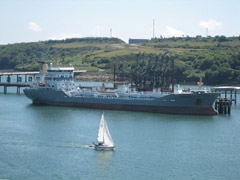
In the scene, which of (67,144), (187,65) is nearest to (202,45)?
(187,65)

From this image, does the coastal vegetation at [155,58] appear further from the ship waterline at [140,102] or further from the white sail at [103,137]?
the white sail at [103,137]

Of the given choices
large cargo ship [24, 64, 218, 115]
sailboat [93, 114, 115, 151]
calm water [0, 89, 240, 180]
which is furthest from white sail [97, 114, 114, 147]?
large cargo ship [24, 64, 218, 115]

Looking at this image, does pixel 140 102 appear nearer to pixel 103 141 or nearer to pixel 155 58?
pixel 103 141

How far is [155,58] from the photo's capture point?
9081 centimetres

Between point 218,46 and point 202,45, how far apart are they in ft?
21.8

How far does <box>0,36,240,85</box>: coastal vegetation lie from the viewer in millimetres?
111062

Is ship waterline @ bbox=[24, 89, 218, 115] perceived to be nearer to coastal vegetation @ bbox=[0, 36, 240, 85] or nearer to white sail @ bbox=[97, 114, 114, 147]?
coastal vegetation @ bbox=[0, 36, 240, 85]

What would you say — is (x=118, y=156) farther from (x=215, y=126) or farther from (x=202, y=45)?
(x=202, y=45)

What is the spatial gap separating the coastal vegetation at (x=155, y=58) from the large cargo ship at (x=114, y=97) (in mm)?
14336

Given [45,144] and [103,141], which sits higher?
[103,141]

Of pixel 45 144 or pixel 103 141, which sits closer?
pixel 103 141

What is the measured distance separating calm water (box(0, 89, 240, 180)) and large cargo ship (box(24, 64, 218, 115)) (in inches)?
84.1

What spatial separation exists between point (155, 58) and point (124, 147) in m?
54.4

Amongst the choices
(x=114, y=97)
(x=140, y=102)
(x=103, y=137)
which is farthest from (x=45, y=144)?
(x=114, y=97)
